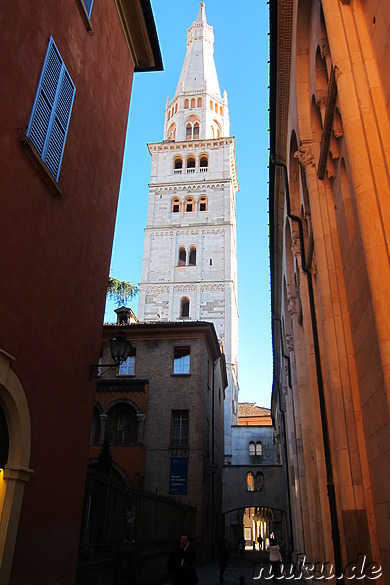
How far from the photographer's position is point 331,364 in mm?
7938

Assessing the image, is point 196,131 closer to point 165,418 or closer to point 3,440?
point 165,418

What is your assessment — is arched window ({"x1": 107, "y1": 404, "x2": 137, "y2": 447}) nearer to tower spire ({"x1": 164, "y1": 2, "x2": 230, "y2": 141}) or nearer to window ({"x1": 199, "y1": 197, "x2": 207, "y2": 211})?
window ({"x1": 199, "y1": 197, "x2": 207, "y2": 211})

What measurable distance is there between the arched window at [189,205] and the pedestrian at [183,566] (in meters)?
49.4

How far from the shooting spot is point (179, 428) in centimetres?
2298

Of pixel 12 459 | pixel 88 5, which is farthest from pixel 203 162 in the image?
pixel 12 459

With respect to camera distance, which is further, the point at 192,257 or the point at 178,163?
the point at 178,163

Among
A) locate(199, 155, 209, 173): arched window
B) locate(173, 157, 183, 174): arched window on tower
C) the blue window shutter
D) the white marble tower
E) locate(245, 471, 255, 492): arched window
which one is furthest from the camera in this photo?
locate(173, 157, 183, 174): arched window on tower

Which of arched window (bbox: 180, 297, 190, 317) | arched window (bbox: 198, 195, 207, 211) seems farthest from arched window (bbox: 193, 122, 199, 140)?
arched window (bbox: 180, 297, 190, 317)

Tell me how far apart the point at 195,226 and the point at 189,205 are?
375 cm

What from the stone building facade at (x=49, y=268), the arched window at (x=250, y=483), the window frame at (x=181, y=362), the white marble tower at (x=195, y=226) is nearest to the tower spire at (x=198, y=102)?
the white marble tower at (x=195, y=226)

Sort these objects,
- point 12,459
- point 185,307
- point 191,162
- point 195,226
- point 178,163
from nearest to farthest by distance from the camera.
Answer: point 12,459 < point 185,307 < point 195,226 < point 191,162 < point 178,163

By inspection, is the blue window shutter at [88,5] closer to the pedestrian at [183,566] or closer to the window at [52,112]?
the window at [52,112]

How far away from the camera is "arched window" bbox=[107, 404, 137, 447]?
75.6 feet

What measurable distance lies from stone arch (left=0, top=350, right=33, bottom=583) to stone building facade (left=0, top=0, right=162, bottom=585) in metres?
0.01
